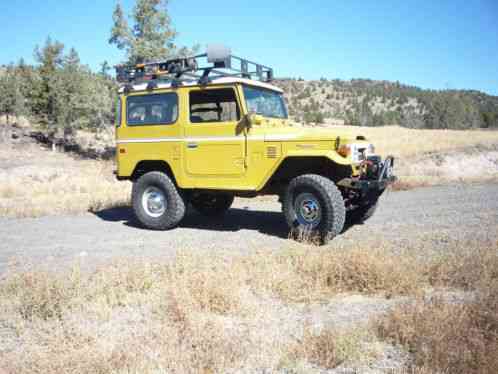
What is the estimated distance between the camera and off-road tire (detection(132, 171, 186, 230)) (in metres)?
8.21

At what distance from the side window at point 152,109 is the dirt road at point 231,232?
2057mm

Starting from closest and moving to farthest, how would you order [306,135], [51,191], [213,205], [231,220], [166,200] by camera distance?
1. [306,135]
2. [166,200]
3. [231,220]
4. [213,205]
5. [51,191]

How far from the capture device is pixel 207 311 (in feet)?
13.6

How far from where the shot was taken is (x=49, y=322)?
13.2ft

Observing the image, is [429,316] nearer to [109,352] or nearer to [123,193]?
[109,352]

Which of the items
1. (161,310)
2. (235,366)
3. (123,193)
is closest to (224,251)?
(161,310)

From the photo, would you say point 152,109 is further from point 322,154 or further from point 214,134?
point 322,154

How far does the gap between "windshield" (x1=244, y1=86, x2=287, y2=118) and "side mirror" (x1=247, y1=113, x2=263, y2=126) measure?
163 millimetres

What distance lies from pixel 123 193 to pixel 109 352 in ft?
34.1

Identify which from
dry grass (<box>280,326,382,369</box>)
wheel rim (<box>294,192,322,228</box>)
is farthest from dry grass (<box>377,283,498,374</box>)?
wheel rim (<box>294,192,322,228</box>)

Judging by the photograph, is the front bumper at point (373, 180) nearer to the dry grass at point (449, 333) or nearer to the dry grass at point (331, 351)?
the dry grass at point (449, 333)

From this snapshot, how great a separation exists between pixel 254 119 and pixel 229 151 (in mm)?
737

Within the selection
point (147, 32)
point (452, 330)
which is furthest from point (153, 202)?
point (147, 32)

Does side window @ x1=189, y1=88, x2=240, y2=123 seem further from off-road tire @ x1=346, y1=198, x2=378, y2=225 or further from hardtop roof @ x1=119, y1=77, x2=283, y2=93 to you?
off-road tire @ x1=346, y1=198, x2=378, y2=225
